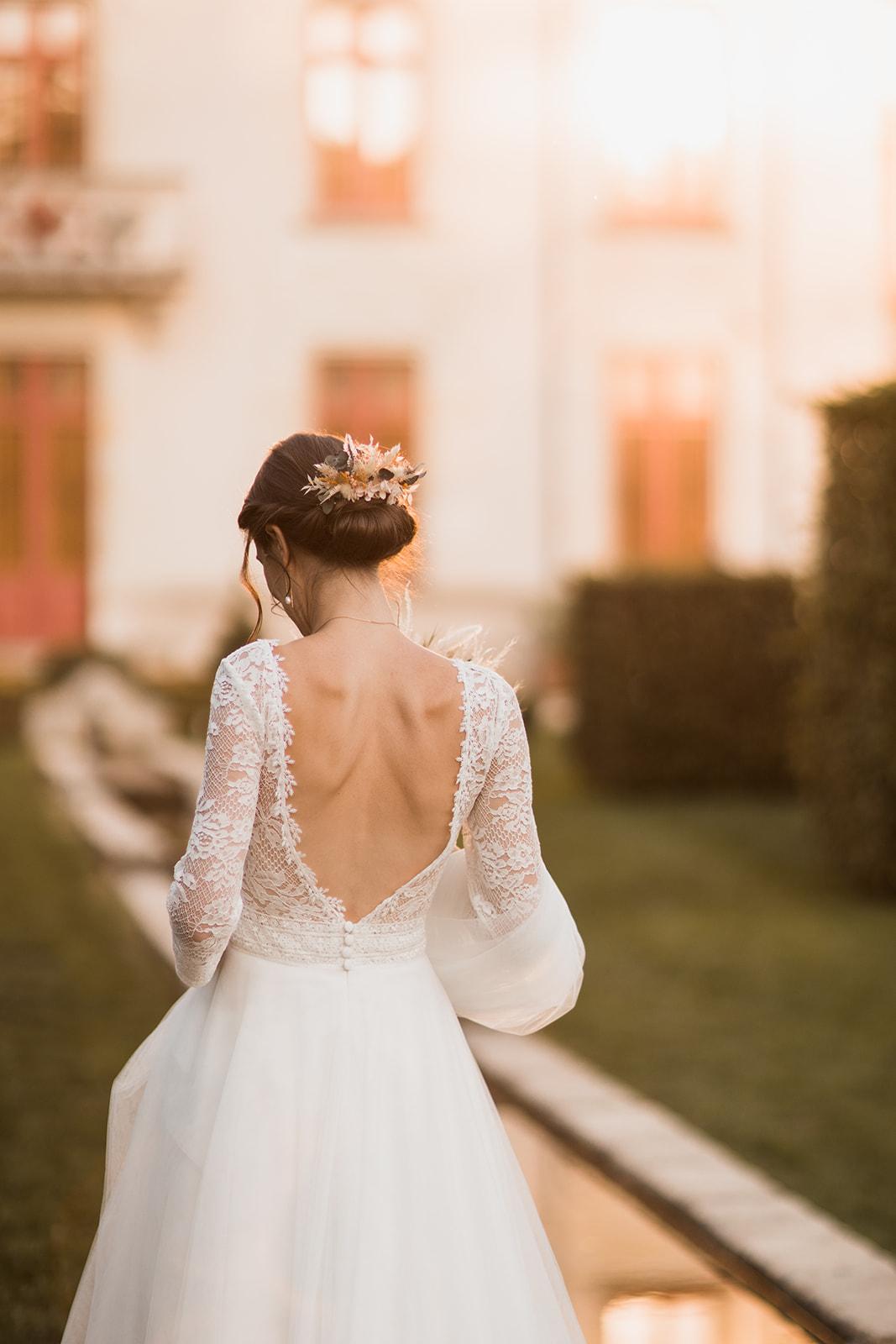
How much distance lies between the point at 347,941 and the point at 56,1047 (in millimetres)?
3994

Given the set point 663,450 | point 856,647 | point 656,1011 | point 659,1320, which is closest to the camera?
point 659,1320

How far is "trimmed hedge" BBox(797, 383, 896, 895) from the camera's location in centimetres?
889

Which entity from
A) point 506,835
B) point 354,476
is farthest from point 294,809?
point 354,476

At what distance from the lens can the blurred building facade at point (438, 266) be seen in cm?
1898

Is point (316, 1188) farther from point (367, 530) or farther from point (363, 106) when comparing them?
point (363, 106)

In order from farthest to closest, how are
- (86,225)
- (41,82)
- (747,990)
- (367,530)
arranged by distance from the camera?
1. (41,82)
2. (86,225)
3. (747,990)
4. (367,530)

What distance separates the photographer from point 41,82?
63.0 ft

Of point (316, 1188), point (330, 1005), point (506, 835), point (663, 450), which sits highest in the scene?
point (663, 450)

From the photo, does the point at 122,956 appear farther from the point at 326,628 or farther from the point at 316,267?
the point at 316,267

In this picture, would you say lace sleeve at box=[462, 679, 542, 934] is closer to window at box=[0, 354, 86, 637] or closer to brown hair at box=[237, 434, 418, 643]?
brown hair at box=[237, 434, 418, 643]

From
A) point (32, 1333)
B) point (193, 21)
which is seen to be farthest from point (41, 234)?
point (32, 1333)

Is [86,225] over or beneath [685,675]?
over

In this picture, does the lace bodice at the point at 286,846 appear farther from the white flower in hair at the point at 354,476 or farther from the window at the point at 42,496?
the window at the point at 42,496

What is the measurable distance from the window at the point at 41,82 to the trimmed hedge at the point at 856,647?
1246cm
